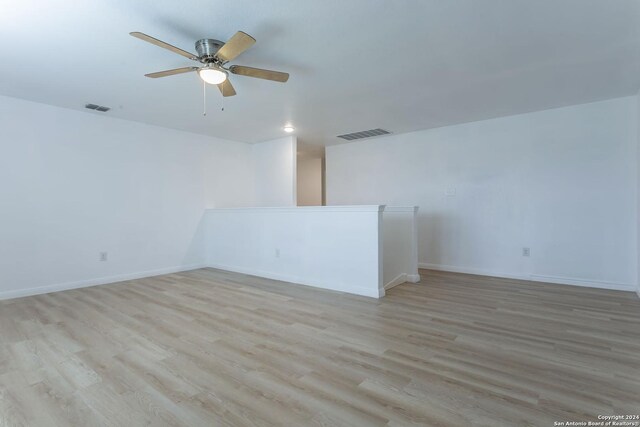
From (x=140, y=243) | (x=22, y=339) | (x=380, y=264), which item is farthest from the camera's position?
(x=140, y=243)

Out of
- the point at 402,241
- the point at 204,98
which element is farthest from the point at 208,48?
the point at 402,241

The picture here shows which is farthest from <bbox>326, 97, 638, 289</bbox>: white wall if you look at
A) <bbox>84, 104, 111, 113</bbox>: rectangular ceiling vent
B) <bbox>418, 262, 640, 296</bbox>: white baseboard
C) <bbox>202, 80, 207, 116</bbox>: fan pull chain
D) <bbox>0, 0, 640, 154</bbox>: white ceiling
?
<bbox>84, 104, 111, 113</bbox>: rectangular ceiling vent

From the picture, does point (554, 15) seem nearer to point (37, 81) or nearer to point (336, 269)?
point (336, 269)

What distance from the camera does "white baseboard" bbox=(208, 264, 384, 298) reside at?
3572 mm

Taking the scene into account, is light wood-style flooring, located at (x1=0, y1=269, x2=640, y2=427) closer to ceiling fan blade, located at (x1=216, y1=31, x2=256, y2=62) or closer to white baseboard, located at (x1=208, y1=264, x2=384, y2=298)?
white baseboard, located at (x1=208, y1=264, x2=384, y2=298)

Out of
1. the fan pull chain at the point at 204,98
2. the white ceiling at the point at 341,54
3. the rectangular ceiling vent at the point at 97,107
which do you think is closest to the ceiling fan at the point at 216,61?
the white ceiling at the point at 341,54

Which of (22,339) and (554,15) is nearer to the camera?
(554,15)

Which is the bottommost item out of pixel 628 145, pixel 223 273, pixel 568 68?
pixel 223 273

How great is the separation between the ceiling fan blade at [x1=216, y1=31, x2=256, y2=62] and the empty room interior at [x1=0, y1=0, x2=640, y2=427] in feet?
0.07

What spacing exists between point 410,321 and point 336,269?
130 cm

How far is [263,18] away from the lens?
2.21m

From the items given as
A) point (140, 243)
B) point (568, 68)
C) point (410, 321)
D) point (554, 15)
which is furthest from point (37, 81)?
point (568, 68)

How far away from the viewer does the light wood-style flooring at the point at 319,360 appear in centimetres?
154

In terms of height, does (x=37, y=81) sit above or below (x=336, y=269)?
above
